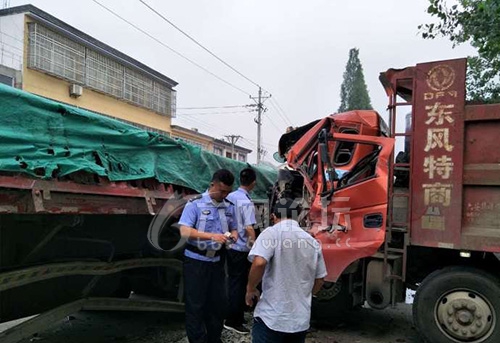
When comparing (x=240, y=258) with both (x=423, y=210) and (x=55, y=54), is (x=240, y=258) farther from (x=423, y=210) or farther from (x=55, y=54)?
(x=55, y=54)

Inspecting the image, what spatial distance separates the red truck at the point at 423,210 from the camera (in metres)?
4.15

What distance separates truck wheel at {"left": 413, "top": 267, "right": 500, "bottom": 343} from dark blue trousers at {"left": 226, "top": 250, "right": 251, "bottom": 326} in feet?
5.60

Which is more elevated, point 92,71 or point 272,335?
point 92,71

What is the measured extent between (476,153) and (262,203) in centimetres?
303

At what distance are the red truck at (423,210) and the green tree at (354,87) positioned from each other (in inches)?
1794

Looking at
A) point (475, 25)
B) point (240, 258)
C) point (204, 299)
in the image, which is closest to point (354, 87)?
point (475, 25)

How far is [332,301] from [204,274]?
6.80ft

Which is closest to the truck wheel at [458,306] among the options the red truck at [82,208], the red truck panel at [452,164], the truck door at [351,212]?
the red truck panel at [452,164]

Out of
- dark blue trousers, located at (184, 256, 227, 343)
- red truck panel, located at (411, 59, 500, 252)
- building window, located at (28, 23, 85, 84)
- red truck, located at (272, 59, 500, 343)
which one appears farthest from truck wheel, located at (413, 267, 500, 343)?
building window, located at (28, 23, 85, 84)

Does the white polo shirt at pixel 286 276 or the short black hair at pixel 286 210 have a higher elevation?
the short black hair at pixel 286 210

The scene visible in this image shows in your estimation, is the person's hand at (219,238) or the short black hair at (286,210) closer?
the short black hair at (286,210)

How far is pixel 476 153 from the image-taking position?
421 centimetres

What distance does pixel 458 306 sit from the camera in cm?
418

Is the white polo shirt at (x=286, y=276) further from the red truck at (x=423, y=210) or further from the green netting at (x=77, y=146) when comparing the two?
the red truck at (x=423, y=210)
